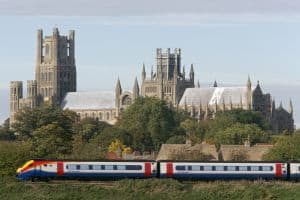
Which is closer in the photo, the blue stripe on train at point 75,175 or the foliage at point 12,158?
the blue stripe on train at point 75,175

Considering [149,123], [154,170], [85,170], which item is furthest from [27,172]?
[149,123]

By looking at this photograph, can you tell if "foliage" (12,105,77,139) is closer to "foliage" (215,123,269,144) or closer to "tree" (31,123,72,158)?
"tree" (31,123,72,158)

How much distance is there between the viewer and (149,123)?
179375mm

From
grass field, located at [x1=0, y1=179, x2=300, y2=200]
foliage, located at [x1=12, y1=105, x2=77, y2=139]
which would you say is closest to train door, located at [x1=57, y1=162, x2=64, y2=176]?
grass field, located at [x1=0, y1=179, x2=300, y2=200]

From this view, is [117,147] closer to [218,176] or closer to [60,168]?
[218,176]

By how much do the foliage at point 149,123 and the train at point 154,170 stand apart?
90.5 m

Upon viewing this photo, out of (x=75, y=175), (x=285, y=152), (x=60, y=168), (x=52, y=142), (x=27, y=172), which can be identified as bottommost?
(x=75, y=175)

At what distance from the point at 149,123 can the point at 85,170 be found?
113371mm

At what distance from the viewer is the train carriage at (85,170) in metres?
65.2

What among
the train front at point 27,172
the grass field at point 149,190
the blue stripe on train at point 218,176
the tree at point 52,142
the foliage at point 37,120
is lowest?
the grass field at point 149,190

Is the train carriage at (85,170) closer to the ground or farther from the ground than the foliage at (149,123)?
closer to the ground

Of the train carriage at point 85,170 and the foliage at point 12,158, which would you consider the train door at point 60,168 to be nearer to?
the train carriage at point 85,170

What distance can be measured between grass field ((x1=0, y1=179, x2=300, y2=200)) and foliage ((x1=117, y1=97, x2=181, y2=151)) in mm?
94765

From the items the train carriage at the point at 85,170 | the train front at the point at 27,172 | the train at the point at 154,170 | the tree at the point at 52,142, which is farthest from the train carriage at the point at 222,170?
the tree at the point at 52,142
